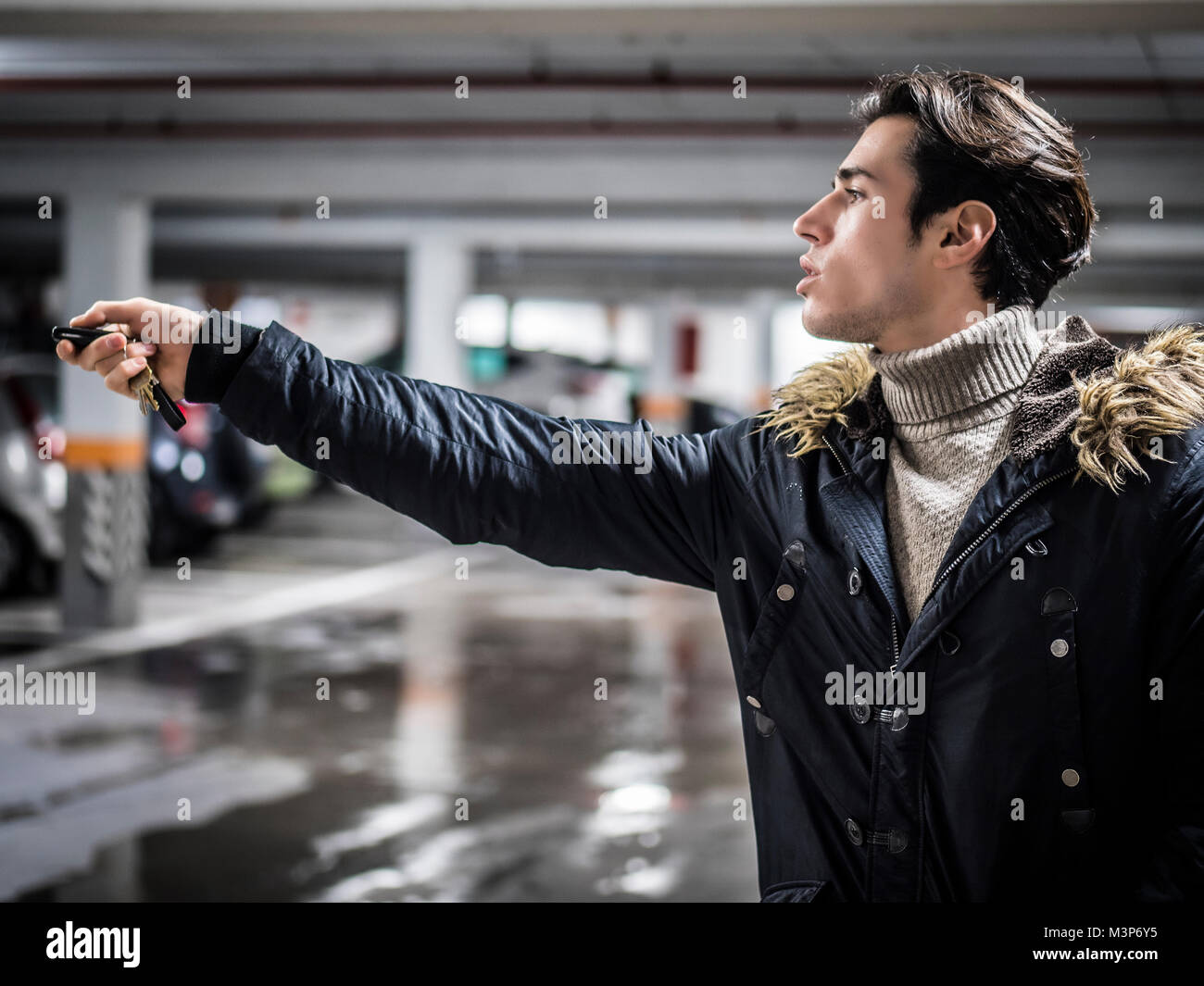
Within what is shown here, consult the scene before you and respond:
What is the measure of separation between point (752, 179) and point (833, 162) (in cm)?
52

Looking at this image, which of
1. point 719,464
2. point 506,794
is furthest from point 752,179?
point 719,464

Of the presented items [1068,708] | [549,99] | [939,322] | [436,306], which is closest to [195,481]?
[436,306]

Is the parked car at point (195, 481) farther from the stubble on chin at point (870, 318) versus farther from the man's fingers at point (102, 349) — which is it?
the stubble on chin at point (870, 318)

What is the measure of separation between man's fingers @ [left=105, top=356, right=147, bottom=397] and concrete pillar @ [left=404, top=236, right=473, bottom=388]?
31.1ft

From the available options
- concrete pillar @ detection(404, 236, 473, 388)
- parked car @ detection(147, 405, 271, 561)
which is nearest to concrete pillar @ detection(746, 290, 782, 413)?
concrete pillar @ detection(404, 236, 473, 388)

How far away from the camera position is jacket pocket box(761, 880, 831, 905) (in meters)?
1.29

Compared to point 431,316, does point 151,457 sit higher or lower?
lower

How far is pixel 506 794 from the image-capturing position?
4461mm

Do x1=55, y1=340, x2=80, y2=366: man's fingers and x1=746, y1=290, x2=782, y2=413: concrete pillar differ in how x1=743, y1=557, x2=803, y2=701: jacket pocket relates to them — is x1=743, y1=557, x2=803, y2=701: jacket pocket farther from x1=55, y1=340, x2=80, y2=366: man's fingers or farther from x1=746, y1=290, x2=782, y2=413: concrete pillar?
x1=746, y1=290, x2=782, y2=413: concrete pillar

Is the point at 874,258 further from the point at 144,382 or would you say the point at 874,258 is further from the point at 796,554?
the point at 144,382

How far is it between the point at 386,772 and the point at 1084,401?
393 centimetres

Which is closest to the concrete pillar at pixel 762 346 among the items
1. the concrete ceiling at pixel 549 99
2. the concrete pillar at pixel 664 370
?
the concrete pillar at pixel 664 370
